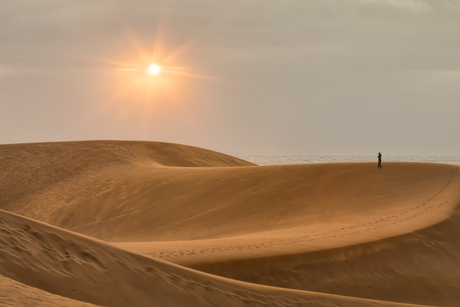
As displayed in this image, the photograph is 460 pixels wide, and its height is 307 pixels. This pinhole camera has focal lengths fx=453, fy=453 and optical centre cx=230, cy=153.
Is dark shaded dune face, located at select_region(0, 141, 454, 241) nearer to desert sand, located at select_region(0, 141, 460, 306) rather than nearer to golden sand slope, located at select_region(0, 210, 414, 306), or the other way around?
desert sand, located at select_region(0, 141, 460, 306)

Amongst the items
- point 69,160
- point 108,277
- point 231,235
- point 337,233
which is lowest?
point 108,277

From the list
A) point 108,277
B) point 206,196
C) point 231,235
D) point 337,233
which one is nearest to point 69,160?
point 206,196

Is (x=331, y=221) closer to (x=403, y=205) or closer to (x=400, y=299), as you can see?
(x=403, y=205)

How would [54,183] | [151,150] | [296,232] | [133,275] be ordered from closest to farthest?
[133,275]
[296,232]
[54,183]
[151,150]

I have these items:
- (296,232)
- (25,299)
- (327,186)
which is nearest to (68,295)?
(25,299)

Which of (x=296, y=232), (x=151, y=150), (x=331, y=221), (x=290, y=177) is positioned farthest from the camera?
(x=151, y=150)

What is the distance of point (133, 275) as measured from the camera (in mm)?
7797

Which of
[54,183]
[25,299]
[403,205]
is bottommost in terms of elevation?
[25,299]

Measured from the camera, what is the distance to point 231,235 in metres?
16.3

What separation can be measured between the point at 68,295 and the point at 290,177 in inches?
618

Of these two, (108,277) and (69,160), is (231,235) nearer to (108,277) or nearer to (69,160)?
(108,277)

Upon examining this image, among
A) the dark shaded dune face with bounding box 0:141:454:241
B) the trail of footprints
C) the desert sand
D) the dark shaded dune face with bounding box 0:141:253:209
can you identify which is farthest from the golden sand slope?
the dark shaded dune face with bounding box 0:141:253:209

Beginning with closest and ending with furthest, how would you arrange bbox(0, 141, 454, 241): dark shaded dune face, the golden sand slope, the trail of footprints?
the golden sand slope, the trail of footprints, bbox(0, 141, 454, 241): dark shaded dune face

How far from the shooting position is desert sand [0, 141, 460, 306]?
7434 millimetres
